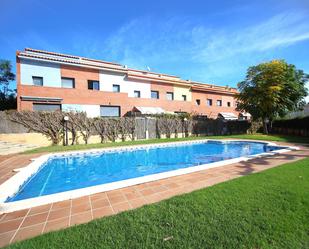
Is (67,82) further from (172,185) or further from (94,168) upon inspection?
(172,185)

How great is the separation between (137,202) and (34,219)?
2414mm

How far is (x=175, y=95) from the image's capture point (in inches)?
1252

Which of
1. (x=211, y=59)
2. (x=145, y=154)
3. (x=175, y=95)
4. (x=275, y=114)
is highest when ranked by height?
(x=211, y=59)

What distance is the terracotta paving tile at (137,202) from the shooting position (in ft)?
14.8

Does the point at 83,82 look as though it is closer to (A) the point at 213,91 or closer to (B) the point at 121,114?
(B) the point at 121,114

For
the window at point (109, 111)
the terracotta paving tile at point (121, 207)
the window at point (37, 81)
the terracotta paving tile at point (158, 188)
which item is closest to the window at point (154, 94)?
the window at point (109, 111)

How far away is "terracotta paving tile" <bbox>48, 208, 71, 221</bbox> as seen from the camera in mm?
4051

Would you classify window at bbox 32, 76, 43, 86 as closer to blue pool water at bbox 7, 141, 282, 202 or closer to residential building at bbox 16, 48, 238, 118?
residential building at bbox 16, 48, 238, 118

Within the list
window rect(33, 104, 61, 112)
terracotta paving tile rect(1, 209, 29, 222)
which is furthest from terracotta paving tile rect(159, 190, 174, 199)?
window rect(33, 104, 61, 112)

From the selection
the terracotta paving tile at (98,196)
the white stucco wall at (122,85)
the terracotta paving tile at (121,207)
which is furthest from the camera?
the white stucco wall at (122,85)

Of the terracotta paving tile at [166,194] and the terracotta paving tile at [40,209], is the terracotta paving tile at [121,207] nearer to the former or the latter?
the terracotta paving tile at [166,194]

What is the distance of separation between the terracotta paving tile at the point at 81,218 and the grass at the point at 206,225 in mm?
305

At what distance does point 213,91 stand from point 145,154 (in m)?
27.0

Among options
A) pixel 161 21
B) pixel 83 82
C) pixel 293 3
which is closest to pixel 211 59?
pixel 161 21
